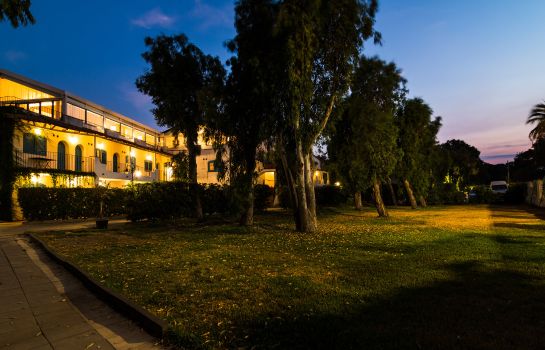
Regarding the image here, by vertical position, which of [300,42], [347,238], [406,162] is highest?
[300,42]

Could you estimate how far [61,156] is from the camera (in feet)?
98.8

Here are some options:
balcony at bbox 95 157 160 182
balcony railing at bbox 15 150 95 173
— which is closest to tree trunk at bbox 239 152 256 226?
balcony railing at bbox 15 150 95 173

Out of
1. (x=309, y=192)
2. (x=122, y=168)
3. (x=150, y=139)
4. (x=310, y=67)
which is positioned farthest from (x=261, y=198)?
(x=150, y=139)

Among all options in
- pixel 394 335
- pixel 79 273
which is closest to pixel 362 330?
pixel 394 335

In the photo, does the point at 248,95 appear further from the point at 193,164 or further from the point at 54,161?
the point at 54,161

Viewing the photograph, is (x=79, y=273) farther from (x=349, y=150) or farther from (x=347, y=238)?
(x=349, y=150)

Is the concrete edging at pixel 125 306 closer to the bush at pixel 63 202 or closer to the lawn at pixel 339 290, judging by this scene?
the lawn at pixel 339 290

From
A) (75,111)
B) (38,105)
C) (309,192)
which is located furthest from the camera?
(75,111)

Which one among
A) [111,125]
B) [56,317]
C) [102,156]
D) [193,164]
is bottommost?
[56,317]

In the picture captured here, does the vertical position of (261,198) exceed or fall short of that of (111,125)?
it falls short

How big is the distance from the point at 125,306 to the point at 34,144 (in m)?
26.7

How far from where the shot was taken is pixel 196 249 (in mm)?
10914

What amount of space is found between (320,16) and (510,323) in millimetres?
12114

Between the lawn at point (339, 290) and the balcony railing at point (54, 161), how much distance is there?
17.8m
